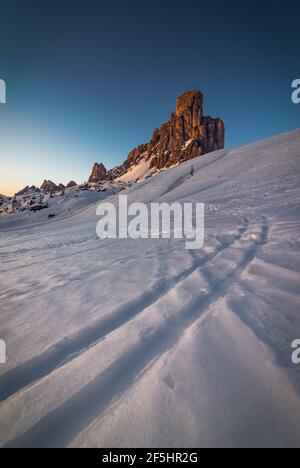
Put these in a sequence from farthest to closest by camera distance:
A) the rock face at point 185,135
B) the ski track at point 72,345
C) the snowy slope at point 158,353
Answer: the rock face at point 185,135, the ski track at point 72,345, the snowy slope at point 158,353

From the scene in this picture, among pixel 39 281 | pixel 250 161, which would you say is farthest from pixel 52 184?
pixel 39 281

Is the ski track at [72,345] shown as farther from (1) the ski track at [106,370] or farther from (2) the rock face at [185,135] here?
(2) the rock face at [185,135]

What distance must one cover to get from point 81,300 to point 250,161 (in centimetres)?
1675

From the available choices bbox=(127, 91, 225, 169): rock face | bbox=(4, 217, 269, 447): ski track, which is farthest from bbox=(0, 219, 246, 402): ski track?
bbox=(127, 91, 225, 169): rock face

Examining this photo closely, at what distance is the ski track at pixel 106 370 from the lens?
125cm

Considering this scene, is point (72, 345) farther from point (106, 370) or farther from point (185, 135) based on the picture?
point (185, 135)

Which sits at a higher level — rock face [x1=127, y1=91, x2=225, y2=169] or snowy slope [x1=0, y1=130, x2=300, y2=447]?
rock face [x1=127, y1=91, x2=225, y2=169]

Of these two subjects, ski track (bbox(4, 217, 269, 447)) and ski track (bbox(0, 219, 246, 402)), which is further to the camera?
ski track (bbox(0, 219, 246, 402))

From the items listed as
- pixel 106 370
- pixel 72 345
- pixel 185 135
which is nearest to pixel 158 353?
pixel 106 370

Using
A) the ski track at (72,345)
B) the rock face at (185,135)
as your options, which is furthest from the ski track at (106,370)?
the rock face at (185,135)

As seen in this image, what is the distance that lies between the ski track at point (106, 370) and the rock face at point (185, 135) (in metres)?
74.9

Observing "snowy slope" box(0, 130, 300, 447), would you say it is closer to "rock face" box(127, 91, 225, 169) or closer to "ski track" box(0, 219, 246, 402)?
"ski track" box(0, 219, 246, 402)

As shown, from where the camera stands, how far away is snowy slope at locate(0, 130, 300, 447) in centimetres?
121

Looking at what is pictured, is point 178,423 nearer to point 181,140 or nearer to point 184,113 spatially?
point 181,140
